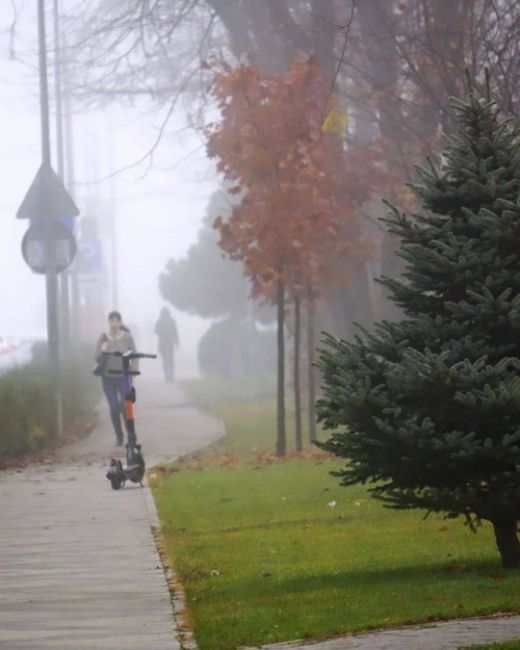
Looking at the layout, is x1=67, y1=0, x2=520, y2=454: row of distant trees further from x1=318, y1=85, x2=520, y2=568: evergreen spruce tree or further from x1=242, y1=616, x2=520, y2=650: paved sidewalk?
x1=242, y1=616, x2=520, y2=650: paved sidewalk

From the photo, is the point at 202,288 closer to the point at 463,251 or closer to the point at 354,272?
the point at 354,272

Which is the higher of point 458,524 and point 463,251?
point 463,251

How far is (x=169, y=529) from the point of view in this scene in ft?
48.1

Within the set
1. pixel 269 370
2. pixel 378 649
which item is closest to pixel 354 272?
pixel 378 649

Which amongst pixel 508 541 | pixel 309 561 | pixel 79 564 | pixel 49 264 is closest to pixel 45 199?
pixel 49 264

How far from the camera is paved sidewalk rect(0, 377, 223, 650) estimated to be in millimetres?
9500

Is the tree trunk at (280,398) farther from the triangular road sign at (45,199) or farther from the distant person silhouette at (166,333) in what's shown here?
the distant person silhouette at (166,333)

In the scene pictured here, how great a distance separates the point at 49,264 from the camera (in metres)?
26.1

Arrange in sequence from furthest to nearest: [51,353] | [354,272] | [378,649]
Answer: [354,272] < [51,353] < [378,649]

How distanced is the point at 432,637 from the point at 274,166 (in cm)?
1442

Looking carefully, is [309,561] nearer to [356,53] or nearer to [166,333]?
[356,53]

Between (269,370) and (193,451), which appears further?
(269,370)

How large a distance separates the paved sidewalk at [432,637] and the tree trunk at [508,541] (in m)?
1.59

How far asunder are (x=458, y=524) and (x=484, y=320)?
423cm
